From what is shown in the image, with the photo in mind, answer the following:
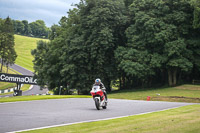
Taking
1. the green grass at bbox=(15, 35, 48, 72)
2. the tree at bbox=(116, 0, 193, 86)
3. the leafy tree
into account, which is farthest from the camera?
the green grass at bbox=(15, 35, 48, 72)

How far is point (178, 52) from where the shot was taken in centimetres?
4119

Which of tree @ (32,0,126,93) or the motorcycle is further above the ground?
tree @ (32,0,126,93)

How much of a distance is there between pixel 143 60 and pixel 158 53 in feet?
9.06

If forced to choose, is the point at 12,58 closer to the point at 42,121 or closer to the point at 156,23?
the point at 156,23

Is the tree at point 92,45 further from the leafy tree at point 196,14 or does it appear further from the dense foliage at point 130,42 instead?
the leafy tree at point 196,14

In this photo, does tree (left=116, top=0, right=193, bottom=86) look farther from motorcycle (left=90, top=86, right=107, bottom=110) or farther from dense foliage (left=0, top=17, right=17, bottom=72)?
dense foliage (left=0, top=17, right=17, bottom=72)

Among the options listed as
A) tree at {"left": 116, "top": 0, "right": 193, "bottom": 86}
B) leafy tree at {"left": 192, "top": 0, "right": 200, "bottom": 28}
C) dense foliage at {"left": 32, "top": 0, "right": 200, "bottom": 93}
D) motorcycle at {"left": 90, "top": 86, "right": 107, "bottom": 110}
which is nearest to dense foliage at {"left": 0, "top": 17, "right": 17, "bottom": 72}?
dense foliage at {"left": 32, "top": 0, "right": 200, "bottom": 93}

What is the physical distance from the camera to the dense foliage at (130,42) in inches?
1651

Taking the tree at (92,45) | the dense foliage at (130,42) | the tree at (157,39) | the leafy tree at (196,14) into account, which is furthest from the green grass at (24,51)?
the leafy tree at (196,14)

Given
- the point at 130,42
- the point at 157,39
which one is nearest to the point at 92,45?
the point at 130,42

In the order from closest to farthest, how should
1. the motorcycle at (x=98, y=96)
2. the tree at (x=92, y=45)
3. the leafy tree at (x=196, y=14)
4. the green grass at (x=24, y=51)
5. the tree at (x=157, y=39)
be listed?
the motorcycle at (x=98, y=96) → the leafy tree at (x=196, y=14) → the tree at (x=157, y=39) → the tree at (x=92, y=45) → the green grass at (x=24, y=51)

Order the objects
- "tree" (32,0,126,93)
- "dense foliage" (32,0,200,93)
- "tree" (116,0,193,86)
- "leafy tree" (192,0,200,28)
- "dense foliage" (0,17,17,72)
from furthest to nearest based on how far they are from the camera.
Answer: "dense foliage" (0,17,17,72)
"tree" (32,0,126,93)
"dense foliage" (32,0,200,93)
"tree" (116,0,193,86)
"leafy tree" (192,0,200,28)

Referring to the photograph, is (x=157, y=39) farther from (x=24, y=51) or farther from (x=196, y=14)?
(x=24, y=51)

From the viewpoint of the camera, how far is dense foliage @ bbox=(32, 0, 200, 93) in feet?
138
